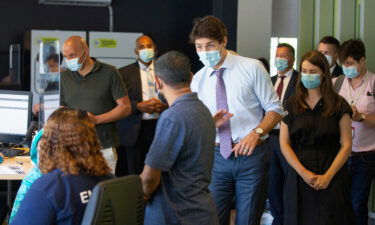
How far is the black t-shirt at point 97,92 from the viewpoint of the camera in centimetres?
446

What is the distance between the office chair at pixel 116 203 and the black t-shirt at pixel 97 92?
6.64ft

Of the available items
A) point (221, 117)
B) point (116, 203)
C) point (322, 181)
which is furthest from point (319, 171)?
point (116, 203)

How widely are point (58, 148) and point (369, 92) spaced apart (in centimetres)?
296

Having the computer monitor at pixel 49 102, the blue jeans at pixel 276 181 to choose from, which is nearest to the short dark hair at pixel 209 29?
the computer monitor at pixel 49 102

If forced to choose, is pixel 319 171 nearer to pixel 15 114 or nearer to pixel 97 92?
pixel 97 92

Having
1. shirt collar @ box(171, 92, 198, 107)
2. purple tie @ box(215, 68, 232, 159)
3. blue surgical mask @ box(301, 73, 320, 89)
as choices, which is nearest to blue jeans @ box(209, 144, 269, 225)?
purple tie @ box(215, 68, 232, 159)

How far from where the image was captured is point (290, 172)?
13.0ft

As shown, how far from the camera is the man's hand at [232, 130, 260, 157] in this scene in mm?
3359

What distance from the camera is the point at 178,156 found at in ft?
8.82

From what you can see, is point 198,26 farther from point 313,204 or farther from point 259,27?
point 259,27

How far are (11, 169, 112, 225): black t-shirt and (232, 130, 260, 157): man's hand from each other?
117cm

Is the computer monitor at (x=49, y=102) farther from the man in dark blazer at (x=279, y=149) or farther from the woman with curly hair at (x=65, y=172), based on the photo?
the man in dark blazer at (x=279, y=149)

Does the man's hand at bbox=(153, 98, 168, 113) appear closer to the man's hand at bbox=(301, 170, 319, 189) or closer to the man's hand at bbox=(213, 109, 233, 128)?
the man's hand at bbox=(301, 170, 319, 189)

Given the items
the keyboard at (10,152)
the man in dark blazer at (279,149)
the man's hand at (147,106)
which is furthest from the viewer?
the man's hand at (147,106)
